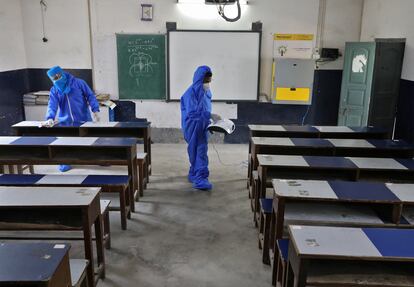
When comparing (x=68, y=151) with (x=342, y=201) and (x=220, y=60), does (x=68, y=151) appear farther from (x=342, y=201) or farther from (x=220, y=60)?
(x=220, y=60)

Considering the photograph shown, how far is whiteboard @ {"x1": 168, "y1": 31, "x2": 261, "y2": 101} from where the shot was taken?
6582 millimetres

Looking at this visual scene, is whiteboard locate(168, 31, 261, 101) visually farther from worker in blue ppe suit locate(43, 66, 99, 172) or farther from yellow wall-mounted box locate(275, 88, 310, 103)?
worker in blue ppe suit locate(43, 66, 99, 172)

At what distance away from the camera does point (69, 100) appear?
16.3ft

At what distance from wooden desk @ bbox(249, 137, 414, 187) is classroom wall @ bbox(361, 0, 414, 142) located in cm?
96

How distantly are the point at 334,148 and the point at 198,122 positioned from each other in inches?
65.3

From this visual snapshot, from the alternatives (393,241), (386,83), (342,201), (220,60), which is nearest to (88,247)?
(342,201)

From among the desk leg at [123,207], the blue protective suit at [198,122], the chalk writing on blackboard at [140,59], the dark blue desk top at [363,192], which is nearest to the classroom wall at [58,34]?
the chalk writing on blackboard at [140,59]

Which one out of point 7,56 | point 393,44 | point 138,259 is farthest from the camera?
point 7,56

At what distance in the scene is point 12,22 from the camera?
630cm

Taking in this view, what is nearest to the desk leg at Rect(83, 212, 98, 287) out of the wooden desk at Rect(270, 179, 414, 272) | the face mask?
the wooden desk at Rect(270, 179, 414, 272)

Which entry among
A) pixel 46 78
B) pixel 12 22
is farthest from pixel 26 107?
pixel 12 22

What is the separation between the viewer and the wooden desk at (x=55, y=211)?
2352mm

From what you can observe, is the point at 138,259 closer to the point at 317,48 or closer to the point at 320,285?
the point at 320,285

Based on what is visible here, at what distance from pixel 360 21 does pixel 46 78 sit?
19.1 ft
